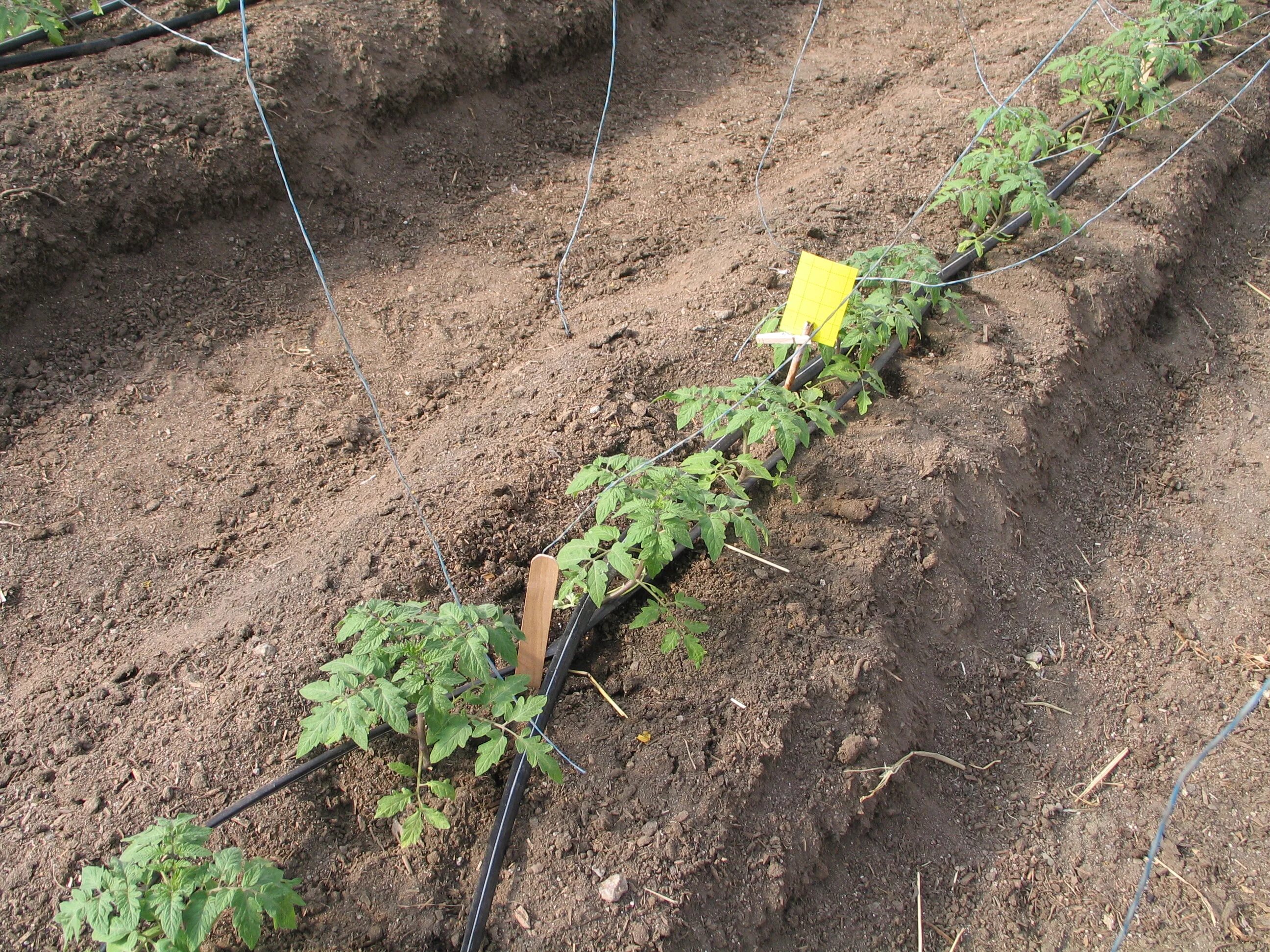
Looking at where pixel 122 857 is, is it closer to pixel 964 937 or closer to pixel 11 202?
pixel 964 937

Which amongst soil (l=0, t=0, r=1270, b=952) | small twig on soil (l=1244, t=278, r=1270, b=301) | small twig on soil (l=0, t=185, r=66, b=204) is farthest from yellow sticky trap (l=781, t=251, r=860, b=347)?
small twig on soil (l=0, t=185, r=66, b=204)

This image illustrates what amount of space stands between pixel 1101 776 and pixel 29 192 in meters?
3.72

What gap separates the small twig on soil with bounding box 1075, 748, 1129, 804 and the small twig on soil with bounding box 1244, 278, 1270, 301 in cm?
252

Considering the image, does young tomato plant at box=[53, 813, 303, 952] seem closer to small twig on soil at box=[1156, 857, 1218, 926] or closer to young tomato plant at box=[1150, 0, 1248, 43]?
small twig on soil at box=[1156, 857, 1218, 926]

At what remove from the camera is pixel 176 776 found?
1.77m

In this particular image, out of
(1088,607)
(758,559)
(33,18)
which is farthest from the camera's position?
(33,18)

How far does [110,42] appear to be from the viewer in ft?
11.0

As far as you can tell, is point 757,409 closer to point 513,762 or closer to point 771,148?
point 513,762

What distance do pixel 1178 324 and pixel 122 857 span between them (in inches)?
153

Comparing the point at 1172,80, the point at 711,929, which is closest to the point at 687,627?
the point at 711,929

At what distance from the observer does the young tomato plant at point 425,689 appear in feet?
4.99

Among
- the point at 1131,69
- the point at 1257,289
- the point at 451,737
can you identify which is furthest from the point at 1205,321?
the point at 451,737

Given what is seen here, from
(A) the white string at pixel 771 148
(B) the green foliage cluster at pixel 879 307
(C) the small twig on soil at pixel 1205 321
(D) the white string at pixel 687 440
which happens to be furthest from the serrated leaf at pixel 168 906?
(C) the small twig on soil at pixel 1205 321

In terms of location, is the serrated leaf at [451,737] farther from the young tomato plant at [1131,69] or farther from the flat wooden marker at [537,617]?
the young tomato plant at [1131,69]
